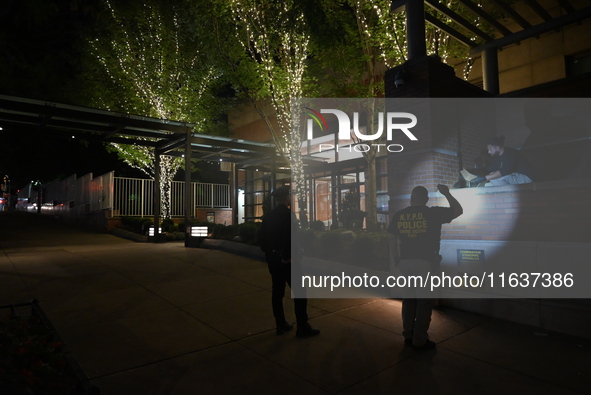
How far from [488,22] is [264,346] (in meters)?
8.15

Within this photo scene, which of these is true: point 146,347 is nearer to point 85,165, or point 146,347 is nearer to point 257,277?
point 257,277

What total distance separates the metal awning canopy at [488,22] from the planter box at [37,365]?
21.0ft

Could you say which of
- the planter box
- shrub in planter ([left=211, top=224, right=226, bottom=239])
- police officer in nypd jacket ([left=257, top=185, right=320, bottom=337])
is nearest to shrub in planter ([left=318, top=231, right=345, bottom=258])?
police officer in nypd jacket ([left=257, top=185, right=320, bottom=337])

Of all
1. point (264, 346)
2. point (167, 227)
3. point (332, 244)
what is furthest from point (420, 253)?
point (167, 227)

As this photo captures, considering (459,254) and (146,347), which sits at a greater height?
(459,254)

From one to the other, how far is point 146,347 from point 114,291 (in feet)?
9.39

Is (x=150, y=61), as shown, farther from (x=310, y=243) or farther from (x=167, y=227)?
(x=310, y=243)

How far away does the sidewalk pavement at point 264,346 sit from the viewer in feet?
10.7

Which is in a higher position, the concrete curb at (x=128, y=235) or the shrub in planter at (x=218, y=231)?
the shrub in planter at (x=218, y=231)

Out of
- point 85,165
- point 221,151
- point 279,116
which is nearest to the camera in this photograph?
point 279,116

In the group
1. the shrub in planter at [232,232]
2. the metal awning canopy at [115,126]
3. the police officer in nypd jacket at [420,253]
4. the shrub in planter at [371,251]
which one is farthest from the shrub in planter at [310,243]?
the metal awning canopy at [115,126]

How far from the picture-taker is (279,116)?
1180 centimetres

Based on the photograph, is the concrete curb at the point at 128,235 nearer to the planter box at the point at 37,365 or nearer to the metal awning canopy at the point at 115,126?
the metal awning canopy at the point at 115,126

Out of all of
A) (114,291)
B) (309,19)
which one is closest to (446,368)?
(114,291)
